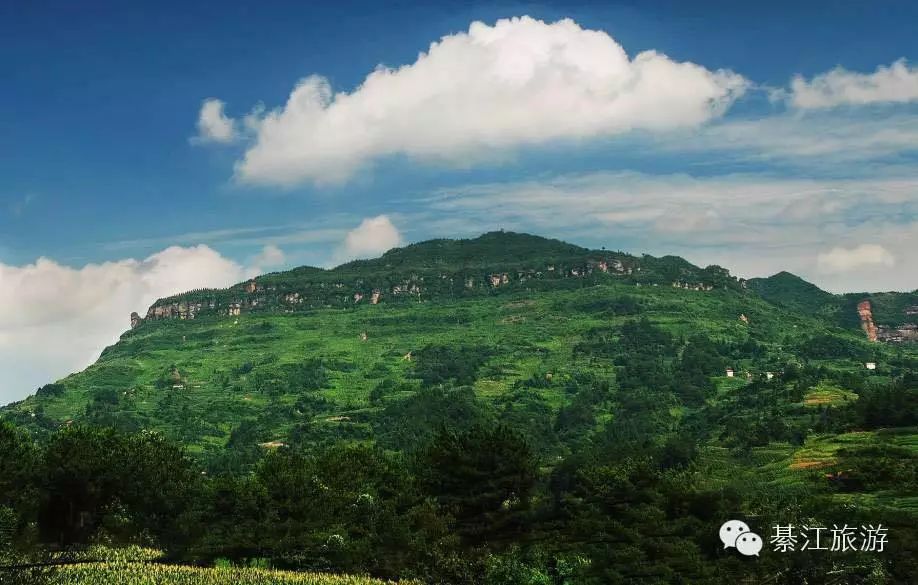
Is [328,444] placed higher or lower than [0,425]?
lower

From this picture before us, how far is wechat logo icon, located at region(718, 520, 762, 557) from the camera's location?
4394 cm

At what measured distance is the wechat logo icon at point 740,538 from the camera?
43938 mm

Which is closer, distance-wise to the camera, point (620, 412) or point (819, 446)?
point (819, 446)

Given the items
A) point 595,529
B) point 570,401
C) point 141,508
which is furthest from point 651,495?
point 570,401

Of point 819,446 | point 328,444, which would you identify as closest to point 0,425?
point 819,446

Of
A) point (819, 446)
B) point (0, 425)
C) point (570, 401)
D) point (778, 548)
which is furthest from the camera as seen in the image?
point (570, 401)

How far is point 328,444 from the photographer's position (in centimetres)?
15450

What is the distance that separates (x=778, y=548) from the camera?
4281cm

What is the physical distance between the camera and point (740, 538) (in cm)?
4466

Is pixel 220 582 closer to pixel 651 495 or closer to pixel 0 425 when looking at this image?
pixel 651 495

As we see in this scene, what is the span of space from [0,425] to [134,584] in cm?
2754

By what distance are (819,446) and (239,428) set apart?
416 feet

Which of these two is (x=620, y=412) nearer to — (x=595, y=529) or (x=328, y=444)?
(x=328, y=444)

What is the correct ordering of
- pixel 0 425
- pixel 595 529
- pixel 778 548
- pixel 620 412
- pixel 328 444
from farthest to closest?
pixel 620 412 → pixel 328 444 → pixel 0 425 → pixel 595 529 → pixel 778 548
